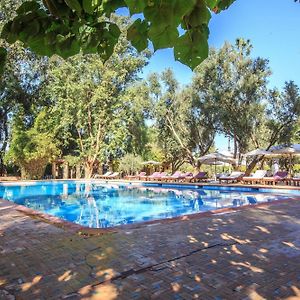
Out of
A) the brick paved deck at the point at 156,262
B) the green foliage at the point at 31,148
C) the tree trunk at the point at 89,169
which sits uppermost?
the green foliage at the point at 31,148

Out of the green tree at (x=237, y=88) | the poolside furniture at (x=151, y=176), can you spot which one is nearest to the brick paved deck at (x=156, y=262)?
the green tree at (x=237, y=88)

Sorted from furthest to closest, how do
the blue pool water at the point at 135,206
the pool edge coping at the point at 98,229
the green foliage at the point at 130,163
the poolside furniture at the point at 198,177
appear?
the green foliage at the point at 130,163 → the poolside furniture at the point at 198,177 → the blue pool water at the point at 135,206 → the pool edge coping at the point at 98,229

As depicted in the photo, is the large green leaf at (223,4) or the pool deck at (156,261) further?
the pool deck at (156,261)

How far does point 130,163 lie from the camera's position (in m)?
30.5

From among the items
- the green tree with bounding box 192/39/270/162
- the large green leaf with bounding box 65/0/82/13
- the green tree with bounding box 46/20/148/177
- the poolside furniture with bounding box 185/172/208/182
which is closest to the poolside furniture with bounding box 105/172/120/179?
the green tree with bounding box 46/20/148/177

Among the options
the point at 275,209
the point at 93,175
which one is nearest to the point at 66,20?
the point at 275,209

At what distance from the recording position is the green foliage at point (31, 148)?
27109 millimetres

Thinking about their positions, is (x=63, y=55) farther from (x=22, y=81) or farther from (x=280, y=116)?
(x=22, y=81)

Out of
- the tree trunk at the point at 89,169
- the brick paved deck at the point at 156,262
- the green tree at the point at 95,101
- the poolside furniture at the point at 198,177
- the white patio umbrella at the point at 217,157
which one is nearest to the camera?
the brick paved deck at the point at 156,262

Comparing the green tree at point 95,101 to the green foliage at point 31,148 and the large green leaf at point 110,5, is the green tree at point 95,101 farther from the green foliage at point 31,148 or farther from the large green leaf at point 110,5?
the large green leaf at point 110,5

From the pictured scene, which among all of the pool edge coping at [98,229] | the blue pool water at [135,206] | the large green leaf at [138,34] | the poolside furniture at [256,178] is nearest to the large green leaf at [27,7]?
the large green leaf at [138,34]

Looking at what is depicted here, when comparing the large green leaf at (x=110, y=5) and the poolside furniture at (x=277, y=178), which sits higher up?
the large green leaf at (x=110, y=5)

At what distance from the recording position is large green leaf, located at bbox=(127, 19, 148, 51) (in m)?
1.30

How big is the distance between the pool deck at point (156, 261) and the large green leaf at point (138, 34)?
279 cm
